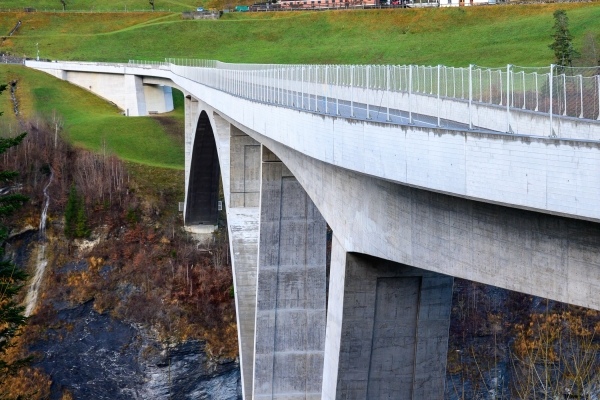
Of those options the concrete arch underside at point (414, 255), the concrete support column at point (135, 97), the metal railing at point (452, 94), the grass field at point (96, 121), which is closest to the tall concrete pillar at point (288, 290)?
the concrete arch underside at point (414, 255)

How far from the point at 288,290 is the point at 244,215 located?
750 centimetres

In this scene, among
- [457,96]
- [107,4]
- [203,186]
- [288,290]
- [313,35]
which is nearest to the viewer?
[457,96]

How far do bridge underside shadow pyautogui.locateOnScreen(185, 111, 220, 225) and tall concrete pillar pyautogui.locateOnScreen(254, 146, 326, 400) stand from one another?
80.4 feet

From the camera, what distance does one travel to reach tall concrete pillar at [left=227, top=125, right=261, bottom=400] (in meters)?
39.2

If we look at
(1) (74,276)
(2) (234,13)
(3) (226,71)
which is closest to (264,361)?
(3) (226,71)

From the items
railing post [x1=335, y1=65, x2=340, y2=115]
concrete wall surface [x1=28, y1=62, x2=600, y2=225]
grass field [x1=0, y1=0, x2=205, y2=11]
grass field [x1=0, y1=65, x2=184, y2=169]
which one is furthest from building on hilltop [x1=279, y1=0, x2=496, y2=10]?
concrete wall surface [x1=28, y1=62, x2=600, y2=225]

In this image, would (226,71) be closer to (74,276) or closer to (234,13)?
(74,276)

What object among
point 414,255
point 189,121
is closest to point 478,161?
point 414,255

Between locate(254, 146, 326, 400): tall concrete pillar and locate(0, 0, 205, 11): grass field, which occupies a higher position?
locate(0, 0, 205, 11): grass field

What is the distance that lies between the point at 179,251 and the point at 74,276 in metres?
7.31

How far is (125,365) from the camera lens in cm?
5562

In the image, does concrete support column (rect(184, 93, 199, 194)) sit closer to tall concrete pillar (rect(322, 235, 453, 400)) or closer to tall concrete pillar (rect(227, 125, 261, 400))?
tall concrete pillar (rect(227, 125, 261, 400))

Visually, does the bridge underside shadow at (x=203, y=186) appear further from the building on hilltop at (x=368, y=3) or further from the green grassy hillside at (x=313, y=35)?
the building on hilltop at (x=368, y=3)

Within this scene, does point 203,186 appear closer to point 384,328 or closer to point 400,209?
point 384,328
